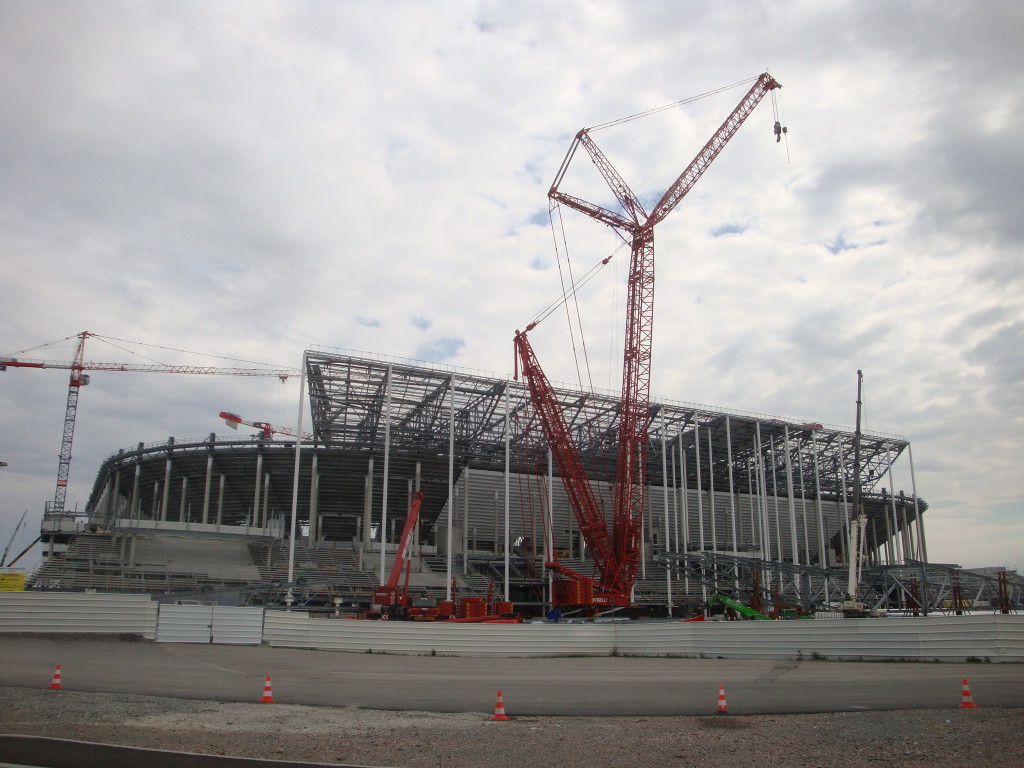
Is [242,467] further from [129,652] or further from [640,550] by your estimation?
[129,652]

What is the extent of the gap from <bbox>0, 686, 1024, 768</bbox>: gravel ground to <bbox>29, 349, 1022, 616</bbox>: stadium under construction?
105 ft

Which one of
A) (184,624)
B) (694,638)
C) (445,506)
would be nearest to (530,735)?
(694,638)

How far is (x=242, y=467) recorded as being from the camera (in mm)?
67000

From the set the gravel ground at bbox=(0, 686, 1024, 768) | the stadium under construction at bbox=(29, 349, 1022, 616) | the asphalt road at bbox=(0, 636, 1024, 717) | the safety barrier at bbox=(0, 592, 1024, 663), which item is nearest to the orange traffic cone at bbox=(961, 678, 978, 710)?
the gravel ground at bbox=(0, 686, 1024, 768)

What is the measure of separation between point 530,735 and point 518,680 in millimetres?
7731

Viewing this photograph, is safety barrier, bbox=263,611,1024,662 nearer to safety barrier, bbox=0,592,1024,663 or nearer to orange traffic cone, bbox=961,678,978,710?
safety barrier, bbox=0,592,1024,663

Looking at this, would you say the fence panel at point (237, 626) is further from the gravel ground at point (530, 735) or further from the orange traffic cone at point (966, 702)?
the orange traffic cone at point (966, 702)

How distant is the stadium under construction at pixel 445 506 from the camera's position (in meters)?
51.8

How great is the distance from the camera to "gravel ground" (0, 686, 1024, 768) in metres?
9.97

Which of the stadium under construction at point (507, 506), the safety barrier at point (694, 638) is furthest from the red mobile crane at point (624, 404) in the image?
the safety barrier at point (694, 638)

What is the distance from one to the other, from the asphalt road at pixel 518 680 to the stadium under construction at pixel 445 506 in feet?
71.3

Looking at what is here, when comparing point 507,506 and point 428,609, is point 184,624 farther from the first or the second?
point 507,506

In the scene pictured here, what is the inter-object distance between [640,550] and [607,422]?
47.6 ft

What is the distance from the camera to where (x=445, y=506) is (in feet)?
240
